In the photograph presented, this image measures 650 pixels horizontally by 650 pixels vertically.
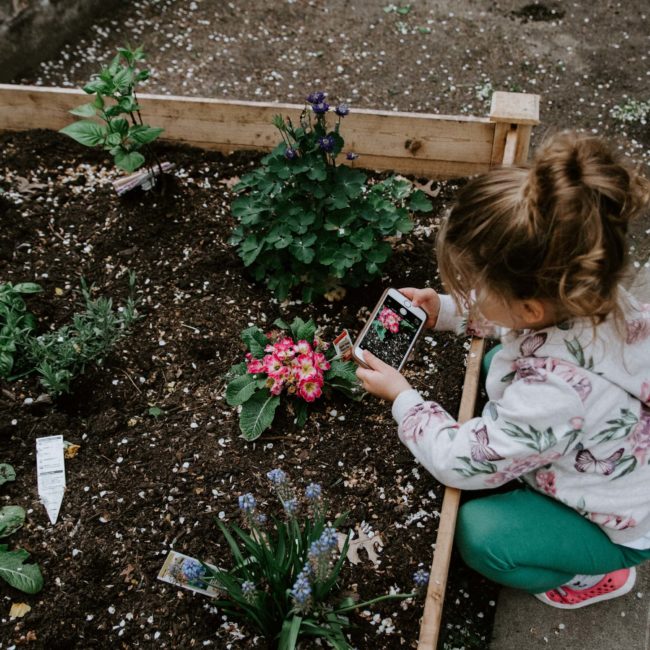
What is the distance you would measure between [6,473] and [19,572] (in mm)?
358

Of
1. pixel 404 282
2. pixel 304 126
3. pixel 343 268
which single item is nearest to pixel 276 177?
pixel 304 126

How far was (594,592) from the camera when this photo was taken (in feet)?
6.86

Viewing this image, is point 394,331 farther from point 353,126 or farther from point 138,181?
point 138,181

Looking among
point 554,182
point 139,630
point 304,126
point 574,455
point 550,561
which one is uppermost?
point 554,182

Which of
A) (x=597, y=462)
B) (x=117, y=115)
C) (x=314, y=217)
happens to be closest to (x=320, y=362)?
(x=314, y=217)

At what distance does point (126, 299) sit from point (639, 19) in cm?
406

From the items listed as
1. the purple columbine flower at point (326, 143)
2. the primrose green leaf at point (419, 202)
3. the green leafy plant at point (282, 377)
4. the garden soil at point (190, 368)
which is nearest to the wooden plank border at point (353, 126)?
the garden soil at point (190, 368)

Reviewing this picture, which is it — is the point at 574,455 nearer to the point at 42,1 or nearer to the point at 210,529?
the point at 210,529

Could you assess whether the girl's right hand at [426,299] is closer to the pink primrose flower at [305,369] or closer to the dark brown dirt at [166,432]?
the dark brown dirt at [166,432]

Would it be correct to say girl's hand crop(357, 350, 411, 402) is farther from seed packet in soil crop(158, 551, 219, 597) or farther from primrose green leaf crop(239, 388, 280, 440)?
seed packet in soil crop(158, 551, 219, 597)

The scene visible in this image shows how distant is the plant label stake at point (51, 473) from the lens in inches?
83.0

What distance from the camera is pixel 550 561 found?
1.87m

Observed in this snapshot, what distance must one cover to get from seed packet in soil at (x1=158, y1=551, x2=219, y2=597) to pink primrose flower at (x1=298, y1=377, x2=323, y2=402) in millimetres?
622

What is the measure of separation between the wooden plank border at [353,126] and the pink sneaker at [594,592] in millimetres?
1779
